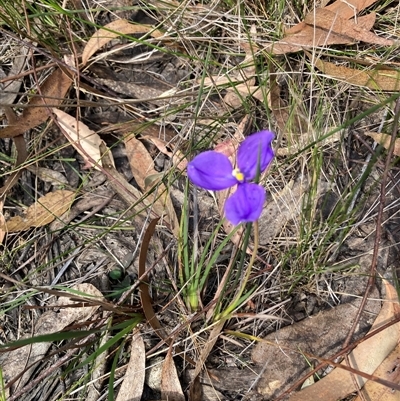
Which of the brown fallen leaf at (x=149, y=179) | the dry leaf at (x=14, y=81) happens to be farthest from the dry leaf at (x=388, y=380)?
the dry leaf at (x=14, y=81)

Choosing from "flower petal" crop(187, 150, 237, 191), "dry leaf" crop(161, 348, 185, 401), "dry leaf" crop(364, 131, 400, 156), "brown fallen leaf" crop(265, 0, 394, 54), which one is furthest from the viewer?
"brown fallen leaf" crop(265, 0, 394, 54)

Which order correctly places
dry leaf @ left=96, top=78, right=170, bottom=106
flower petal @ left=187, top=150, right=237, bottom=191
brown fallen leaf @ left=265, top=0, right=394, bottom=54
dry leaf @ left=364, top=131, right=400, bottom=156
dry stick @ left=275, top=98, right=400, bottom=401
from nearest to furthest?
flower petal @ left=187, top=150, right=237, bottom=191, dry stick @ left=275, top=98, right=400, bottom=401, dry leaf @ left=364, top=131, right=400, bottom=156, brown fallen leaf @ left=265, top=0, right=394, bottom=54, dry leaf @ left=96, top=78, right=170, bottom=106

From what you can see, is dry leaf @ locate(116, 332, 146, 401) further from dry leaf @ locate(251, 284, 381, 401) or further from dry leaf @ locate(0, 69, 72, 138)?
dry leaf @ locate(0, 69, 72, 138)

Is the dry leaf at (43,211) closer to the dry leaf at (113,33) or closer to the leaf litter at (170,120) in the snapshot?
the leaf litter at (170,120)

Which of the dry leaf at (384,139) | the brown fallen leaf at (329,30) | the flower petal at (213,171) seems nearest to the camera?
the flower petal at (213,171)

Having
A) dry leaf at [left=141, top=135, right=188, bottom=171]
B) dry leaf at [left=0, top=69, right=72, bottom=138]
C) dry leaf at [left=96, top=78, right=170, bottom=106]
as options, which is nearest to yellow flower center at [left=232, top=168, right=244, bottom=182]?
dry leaf at [left=141, top=135, right=188, bottom=171]

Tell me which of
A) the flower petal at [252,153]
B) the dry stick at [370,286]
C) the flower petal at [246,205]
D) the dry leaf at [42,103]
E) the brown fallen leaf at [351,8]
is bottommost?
the dry stick at [370,286]

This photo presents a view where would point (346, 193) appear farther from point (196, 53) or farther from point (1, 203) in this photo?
point (1, 203)
